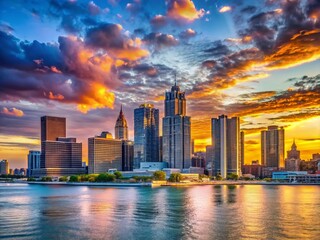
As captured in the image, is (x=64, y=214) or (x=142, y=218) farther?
(x=64, y=214)

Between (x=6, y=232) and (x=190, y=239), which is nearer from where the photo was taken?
(x=190, y=239)

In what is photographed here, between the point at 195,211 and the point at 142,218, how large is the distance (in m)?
14.1

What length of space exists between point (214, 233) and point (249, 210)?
28226 mm

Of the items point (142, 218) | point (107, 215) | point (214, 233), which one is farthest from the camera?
point (107, 215)

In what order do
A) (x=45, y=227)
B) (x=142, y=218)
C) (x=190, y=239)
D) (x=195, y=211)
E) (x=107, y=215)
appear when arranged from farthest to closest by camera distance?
(x=195, y=211), (x=107, y=215), (x=142, y=218), (x=45, y=227), (x=190, y=239)

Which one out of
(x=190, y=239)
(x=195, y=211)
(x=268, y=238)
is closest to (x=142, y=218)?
(x=195, y=211)

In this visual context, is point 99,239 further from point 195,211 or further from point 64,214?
point 195,211

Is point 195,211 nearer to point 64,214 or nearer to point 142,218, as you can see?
point 142,218

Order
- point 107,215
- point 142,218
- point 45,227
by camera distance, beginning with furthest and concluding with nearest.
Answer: point 107,215
point 142,218
point 45,227

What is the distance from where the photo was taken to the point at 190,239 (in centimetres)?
4866

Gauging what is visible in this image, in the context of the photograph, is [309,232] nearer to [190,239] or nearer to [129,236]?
[190,239]

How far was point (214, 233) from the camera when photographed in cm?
5228

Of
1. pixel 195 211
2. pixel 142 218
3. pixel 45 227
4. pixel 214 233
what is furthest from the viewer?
pixel 195 211

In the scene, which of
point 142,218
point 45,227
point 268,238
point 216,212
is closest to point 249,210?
point 216,212
